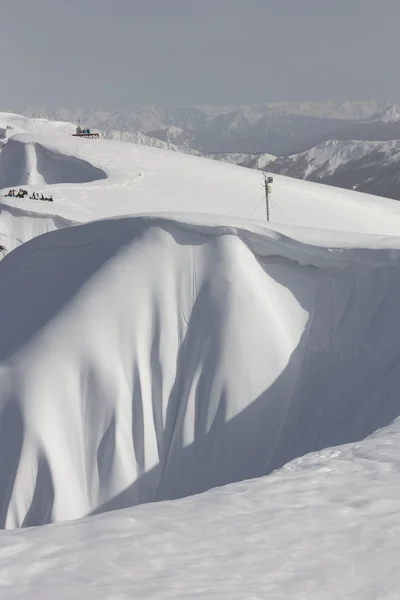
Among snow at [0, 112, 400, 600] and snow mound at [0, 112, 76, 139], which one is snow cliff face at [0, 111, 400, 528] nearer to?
snow at [0, 112, 400, 600]

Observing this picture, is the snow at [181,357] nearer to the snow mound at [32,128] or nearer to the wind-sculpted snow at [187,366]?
the wind-sculpted snow at [187,366]

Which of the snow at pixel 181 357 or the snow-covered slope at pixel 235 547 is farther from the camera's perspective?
the snow at pixel 181 357

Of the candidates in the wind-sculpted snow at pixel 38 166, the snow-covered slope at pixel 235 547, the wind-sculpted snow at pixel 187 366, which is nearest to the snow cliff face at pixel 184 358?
the wind-sculpted snow at pixel 187 366

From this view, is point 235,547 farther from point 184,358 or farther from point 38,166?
point 38,166

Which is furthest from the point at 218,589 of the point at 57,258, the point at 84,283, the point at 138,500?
the point at 57,258

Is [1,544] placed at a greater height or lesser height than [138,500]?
greater

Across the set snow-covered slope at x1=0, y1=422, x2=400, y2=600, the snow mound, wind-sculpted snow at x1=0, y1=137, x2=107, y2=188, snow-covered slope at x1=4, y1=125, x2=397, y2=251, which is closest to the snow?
snow-covered slope at x1=0, y1=422, x2=400, y2=600

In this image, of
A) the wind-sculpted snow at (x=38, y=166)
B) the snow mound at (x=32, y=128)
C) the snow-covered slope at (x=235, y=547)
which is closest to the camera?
the snow-covered slope at (x=235, y=547)

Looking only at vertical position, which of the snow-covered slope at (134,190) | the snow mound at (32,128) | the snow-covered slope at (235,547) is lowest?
the snow-covered slope at (235,547)

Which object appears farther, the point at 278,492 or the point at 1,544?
the point at 278,492

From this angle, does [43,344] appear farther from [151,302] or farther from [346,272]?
[346,272]
